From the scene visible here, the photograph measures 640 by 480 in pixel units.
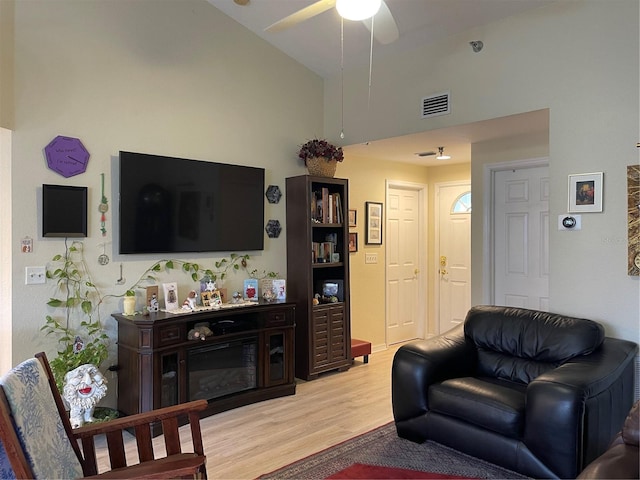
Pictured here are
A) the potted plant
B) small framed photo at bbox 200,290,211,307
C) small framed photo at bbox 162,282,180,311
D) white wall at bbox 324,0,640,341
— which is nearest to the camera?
white wall at bbox 324,0,640,341

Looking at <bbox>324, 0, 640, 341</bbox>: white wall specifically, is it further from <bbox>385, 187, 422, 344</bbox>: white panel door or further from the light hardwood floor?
<bbox>385, 187, 422, 344</bbox>: white panel door

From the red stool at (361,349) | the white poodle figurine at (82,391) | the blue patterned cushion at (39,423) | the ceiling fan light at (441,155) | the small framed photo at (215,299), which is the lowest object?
the red stool at (361,349)

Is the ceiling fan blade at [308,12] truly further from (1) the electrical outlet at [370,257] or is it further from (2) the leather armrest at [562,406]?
(1) the electrical outlet at [370,257]

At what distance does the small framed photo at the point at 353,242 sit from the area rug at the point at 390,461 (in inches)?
97.1

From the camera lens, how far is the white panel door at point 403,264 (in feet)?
19.1

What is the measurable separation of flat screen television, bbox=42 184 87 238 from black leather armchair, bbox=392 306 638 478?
2.38 meters

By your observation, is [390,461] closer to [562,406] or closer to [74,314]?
[562,406]

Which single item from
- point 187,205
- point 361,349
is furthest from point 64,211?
point 361,349

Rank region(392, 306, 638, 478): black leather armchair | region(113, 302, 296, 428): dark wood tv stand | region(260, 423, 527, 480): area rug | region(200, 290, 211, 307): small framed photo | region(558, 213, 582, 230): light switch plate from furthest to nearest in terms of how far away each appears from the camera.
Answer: region(200, 290, 211, 307): small framed photo
region(558, 213, 582, 230): light switch plate
region(113, 302, 296, 428): dark wood tv stand
region(260, 423, 527, 480): area rug
region(392, 306, 638, 478): black leather armchair

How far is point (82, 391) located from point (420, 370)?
6.96ft

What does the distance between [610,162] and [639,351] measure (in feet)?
4.12

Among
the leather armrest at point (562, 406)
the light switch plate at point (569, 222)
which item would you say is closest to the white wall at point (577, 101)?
the light switch plate at point (569, 222)

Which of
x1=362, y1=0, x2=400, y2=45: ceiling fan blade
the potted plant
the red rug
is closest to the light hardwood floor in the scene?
the red rug

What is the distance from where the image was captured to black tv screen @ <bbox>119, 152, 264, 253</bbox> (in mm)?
3527
